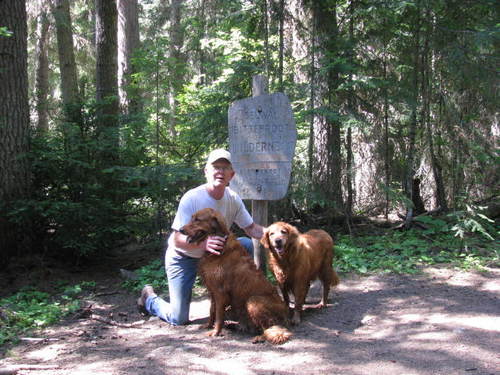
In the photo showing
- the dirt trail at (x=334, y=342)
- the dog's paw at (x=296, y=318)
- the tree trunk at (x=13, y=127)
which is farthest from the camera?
the tree trunk at (x=13, y=127)

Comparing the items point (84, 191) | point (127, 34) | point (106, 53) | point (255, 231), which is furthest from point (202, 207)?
point (127, 34)

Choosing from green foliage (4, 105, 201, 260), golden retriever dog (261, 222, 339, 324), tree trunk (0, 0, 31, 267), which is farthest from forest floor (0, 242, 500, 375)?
tree trunk (0, 0, 31, 267)

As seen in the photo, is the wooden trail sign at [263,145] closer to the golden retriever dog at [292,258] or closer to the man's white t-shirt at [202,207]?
the man's white t-shirt at [202,207]

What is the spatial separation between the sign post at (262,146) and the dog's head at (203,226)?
3.91 feet

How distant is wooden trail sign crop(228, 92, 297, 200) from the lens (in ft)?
16.7

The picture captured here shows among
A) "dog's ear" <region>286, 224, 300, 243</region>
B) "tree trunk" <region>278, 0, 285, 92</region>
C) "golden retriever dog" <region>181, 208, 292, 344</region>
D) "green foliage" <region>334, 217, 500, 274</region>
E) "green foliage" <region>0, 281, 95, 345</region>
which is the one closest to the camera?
"golden retriever dog" <region>181, 208, 292, 344</region>

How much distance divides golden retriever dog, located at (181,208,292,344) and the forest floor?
23 centimetres

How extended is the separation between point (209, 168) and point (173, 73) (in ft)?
17.3

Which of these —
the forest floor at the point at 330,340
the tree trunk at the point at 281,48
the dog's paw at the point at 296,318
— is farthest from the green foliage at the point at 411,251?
the tree trunk at the point at 281,48

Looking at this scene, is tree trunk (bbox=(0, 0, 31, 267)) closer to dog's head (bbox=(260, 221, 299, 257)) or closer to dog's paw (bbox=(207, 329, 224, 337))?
dog's paw (bbox=(207, 329, 224, 337))

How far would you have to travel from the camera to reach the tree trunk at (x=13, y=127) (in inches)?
297

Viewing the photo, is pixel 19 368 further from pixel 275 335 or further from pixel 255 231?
pixel 255 231

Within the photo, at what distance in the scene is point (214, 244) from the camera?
4082 mm

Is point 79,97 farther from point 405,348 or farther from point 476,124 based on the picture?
point 476,124
